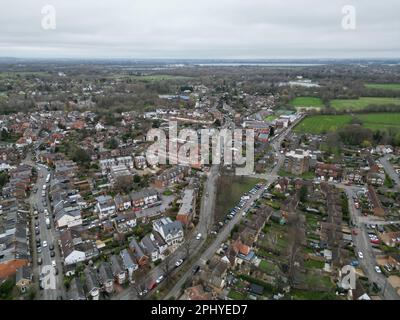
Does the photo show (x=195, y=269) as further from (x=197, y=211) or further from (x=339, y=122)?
(x=339, y=122)

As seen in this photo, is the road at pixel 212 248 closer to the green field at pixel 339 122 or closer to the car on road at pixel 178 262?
the car on road at pixel 178 262

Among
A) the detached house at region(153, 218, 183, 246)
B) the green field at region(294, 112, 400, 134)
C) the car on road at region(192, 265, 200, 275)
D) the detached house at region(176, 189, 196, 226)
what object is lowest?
the car on road at region(192, 265, 200, 275)

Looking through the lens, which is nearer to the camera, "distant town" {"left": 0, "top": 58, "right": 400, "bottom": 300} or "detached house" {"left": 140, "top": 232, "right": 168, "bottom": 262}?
"distant town" {"left": 0, "top": 58, "right": 400, "bottom": 300}

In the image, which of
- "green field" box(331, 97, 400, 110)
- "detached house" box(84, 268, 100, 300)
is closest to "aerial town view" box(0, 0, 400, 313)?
"detached house" box(84, 268, 100, 300)

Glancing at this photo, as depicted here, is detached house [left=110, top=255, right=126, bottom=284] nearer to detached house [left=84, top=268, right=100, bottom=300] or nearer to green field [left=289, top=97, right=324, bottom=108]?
detached house [left=84, top=268, right=100, bottom=300]

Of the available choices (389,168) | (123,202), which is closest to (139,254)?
(123,202)
